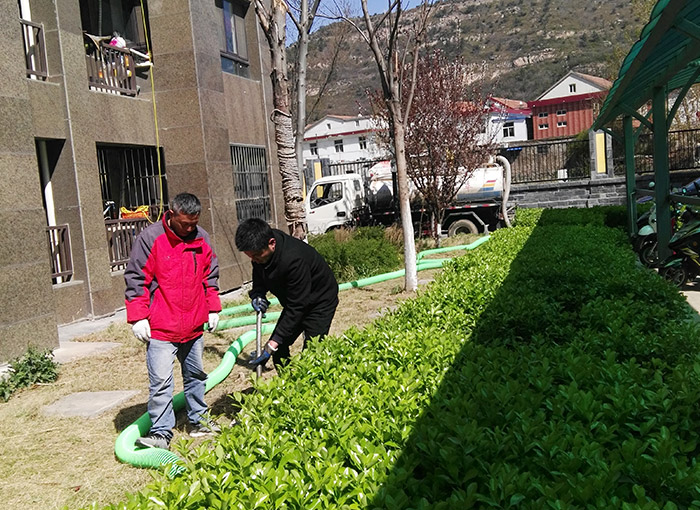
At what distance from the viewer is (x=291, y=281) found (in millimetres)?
4797

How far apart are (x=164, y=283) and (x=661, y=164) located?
6986mm

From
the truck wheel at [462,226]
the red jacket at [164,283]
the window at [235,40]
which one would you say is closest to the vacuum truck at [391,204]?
the truck wheel at [462,226]

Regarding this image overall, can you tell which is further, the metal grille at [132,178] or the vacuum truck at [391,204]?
the vacuum truck at [391,204]

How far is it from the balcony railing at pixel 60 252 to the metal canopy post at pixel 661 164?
840 cm

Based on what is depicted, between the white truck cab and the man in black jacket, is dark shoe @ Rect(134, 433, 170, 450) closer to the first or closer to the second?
the man in black jacket

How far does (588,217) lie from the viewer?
42.1 ft

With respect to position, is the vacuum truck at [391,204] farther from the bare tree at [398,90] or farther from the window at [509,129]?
the window at [509,129]

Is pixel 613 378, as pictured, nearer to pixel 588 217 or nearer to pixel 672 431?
pixel 672 431

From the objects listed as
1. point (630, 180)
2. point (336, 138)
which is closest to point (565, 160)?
point (630, 180)

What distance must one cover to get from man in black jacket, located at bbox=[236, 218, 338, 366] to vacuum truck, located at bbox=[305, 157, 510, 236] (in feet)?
43.9

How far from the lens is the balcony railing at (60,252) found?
30.5 ft

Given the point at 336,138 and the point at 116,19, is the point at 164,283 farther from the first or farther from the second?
the point at 336,138

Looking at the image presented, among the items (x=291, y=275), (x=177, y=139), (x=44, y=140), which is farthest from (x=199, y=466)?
(x=177, y=139)

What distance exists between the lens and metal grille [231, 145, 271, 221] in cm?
1267
